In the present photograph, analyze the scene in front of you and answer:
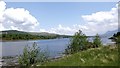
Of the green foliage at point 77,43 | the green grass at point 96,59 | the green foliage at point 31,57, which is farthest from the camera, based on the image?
the green foliage at point 77,43

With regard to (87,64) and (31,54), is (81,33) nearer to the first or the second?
(31,54)

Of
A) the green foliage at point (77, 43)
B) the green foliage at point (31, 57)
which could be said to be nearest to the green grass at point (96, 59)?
the green foliage at point (31, 57)

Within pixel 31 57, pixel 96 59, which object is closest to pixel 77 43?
pixel 31 57

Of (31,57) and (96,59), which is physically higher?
(96,59)

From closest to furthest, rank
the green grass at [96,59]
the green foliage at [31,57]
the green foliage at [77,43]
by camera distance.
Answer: the green grass at [96,59]
the green foliage at [31,57]
the green foliage at [77,43]

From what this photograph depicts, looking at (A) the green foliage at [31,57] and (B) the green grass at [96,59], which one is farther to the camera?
(A) the green foliage at [31,57]

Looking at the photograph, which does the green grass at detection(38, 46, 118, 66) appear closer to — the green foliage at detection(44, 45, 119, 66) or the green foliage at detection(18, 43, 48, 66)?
the green foliage at detection(44, 45, 119, 66)

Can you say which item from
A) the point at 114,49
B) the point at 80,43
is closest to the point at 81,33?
the point at 80,43

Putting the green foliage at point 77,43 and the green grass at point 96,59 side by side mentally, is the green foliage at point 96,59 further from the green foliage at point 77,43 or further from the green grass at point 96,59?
the green foliage at point 77,43

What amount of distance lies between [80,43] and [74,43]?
1.68m

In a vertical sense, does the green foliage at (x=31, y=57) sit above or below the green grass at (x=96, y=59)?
below

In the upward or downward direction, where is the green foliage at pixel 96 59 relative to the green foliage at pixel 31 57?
upward

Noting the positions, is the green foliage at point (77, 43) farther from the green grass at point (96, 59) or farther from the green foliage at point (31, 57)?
the green grass at point (96, 59)

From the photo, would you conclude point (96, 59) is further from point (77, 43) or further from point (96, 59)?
point (77, 43)
